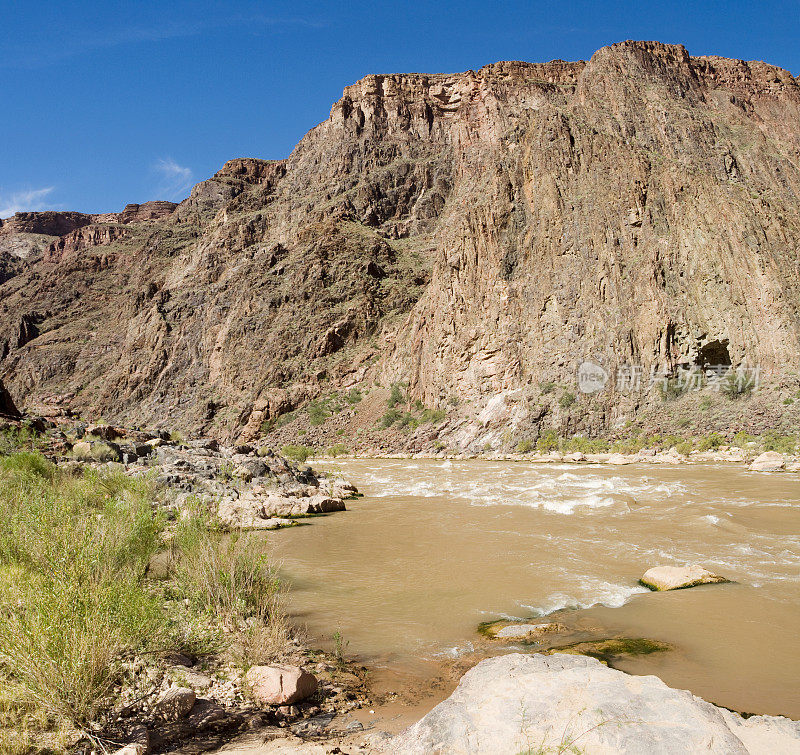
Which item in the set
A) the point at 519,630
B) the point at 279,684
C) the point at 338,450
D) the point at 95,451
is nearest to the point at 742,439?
the point at 519,630

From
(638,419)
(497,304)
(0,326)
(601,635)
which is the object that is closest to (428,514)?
(601,635)

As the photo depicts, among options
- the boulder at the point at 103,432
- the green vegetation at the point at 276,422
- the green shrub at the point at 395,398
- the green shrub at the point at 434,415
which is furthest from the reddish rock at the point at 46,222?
the boulder at the point at 103,432

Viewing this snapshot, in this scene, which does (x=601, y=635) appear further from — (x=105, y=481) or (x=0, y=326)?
(x=0, y=326)

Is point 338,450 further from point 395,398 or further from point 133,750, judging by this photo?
point 133,750

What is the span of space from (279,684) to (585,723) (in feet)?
7.89

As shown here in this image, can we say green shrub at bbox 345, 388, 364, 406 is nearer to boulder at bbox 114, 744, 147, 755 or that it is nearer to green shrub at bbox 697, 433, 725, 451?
green shrub at bbox 697, 433, 725, 451

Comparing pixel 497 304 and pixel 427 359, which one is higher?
pixel 497 304

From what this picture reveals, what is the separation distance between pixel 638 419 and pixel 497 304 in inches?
650

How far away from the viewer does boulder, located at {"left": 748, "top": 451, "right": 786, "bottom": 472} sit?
21.9 m

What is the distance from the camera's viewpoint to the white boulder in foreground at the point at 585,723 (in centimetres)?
270

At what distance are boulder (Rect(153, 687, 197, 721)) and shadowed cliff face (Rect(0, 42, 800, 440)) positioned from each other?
1374 inches

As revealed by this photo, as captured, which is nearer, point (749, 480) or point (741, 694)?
point (741, 694)

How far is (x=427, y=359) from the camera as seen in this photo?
4931 centimetres

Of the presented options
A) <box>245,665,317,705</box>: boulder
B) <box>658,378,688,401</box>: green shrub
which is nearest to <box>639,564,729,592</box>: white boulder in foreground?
<box>245,665,317,705</box>: boulder
